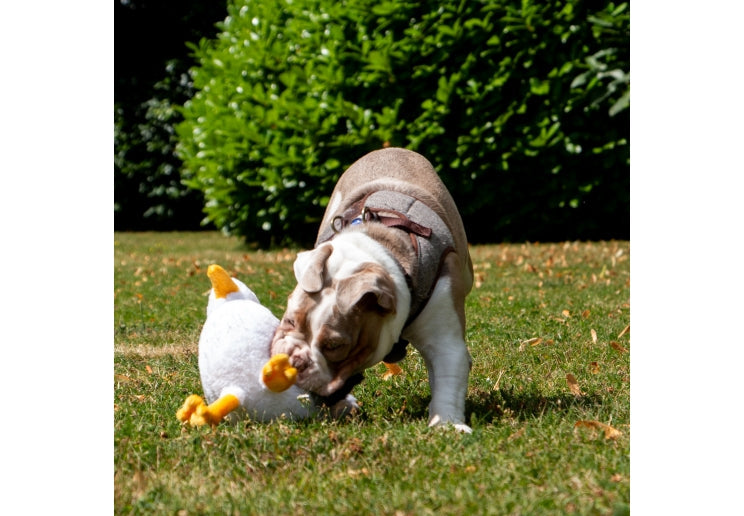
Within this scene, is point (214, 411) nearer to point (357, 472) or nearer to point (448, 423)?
point (357, 472)

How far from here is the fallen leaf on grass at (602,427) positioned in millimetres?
3134

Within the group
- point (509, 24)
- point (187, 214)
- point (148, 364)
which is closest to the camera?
point (148, 364)

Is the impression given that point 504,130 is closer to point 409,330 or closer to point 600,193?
point 600,193

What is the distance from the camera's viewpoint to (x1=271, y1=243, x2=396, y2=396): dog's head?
3172mm

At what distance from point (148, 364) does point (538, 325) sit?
8.07 feet

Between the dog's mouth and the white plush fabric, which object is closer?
the dog's mouth

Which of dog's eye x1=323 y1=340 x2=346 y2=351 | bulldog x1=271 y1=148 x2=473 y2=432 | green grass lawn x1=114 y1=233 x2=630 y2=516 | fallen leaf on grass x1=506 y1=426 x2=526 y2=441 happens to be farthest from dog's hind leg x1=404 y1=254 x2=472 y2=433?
dog's eye x1=323 y1=340 x2=346 y2=351

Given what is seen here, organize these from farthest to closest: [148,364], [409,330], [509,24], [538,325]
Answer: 1. [509,24]
2. [538,325]
3. [148,364]
4. [409,330]

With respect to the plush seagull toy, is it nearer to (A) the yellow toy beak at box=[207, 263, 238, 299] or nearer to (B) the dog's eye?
(B) the dog's eye

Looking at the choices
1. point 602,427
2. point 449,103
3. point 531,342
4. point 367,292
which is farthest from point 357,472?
point 449,103

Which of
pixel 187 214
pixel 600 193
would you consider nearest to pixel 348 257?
pixel 600 193

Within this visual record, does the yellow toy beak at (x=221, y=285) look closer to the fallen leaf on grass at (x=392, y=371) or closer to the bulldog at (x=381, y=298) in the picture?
the bulldog at (x=381, y=298)

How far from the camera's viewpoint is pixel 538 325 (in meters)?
5.61

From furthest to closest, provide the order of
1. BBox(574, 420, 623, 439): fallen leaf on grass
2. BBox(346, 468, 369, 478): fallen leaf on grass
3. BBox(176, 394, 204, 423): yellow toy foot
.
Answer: BBox(176, 394, 204, 423): yellow toy foot → BBox(574, 420, 623, 439): fallen leaf on grass → BBox(346, 468, 369, 478): fallen leaf on grass
